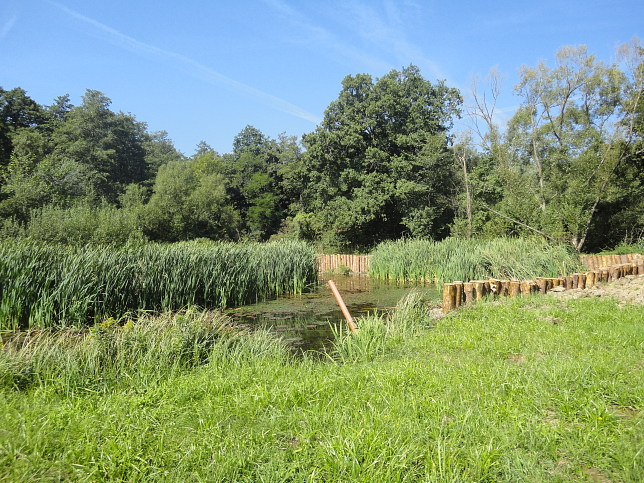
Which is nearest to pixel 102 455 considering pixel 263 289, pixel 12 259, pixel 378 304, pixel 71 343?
pixel 71 343

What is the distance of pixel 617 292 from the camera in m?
6.87

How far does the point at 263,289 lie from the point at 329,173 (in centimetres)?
1416

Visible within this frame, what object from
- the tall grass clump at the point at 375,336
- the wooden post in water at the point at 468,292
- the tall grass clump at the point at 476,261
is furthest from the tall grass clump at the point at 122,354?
the tall grass clump at the point at 476,261

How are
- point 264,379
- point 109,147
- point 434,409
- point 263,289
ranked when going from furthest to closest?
point 109,147 < point 263,289 < point 264,379 < point 434,409

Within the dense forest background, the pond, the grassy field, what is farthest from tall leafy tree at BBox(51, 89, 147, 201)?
the grassy field

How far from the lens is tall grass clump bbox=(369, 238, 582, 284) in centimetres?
978

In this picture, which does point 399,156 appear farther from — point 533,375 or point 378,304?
point 533,375

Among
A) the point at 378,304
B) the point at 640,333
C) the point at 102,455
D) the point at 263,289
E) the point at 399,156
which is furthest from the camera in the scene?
the point at 399,156

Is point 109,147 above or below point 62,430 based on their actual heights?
above

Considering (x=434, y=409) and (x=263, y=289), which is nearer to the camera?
(x=434, y=409)

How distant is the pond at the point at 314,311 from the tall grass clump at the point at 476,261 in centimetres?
101

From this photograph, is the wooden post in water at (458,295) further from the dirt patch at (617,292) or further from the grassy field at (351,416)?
the grassy field at (351,416)

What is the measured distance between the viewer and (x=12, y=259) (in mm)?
6621

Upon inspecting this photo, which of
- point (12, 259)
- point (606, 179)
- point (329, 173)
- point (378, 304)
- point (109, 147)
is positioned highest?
point (109, 147)
